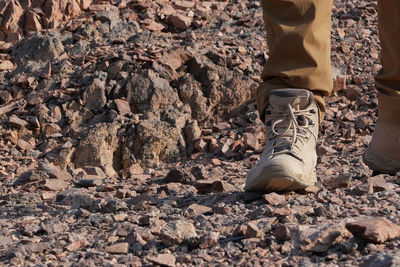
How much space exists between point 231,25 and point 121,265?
5006 millimetres

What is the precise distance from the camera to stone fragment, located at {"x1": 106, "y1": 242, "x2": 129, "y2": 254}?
169 cm

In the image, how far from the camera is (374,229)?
1596 millimetres

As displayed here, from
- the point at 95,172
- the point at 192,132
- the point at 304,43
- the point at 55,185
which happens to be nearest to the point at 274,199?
the point at 304,43

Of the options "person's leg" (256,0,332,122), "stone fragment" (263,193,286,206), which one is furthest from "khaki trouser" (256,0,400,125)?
"stone fragment" (263,193,286,206)

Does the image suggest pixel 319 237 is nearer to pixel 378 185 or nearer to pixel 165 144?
pixel 378 185

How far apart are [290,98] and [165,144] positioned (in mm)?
2293

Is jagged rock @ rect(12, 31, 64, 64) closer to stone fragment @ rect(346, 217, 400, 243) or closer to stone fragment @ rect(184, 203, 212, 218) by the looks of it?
stone fragment @ rect(184, 203, 212, 218)

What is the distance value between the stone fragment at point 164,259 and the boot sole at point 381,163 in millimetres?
1477

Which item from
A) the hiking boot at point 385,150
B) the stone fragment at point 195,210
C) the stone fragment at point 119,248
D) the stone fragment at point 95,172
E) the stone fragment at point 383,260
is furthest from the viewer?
the stone fragment at point 95,172

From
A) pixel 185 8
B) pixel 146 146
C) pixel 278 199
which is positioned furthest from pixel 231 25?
pixel 278 199

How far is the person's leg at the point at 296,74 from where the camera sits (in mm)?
2379

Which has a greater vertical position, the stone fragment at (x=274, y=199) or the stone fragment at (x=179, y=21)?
the stone fragment at (x=179, y=21)

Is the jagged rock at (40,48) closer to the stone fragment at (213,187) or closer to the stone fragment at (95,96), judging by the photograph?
the stone fragment at (95,96)

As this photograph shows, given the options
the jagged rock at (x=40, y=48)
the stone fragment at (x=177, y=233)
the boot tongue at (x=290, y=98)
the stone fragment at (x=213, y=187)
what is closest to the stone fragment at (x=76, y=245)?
the stone fragment at (x=177, y=233)
